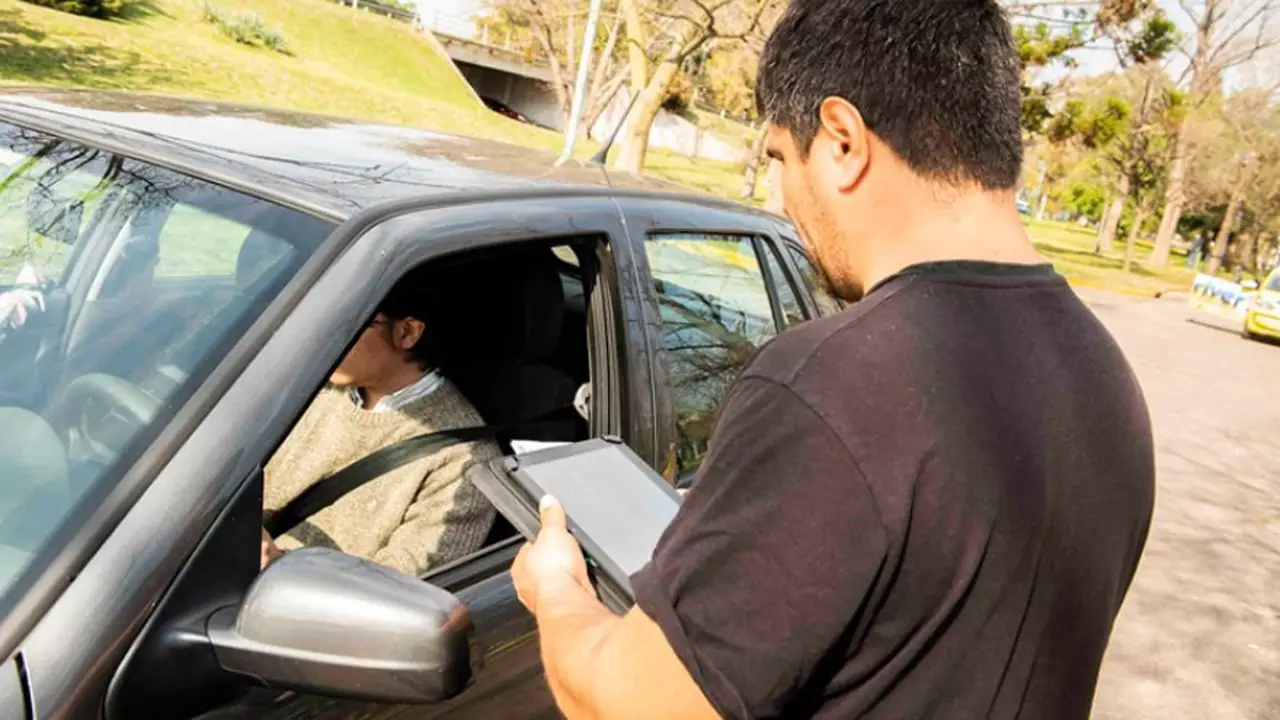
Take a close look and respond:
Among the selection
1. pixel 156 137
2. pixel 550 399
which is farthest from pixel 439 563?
pixel 156 137

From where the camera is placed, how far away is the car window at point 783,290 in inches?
112

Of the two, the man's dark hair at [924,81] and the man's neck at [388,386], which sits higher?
the man's dark hair at [924,81]

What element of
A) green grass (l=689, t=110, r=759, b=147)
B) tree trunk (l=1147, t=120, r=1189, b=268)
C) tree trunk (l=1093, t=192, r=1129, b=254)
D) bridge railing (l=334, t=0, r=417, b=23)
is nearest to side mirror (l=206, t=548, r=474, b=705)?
tree trunk (l=1147, t=120, r=1189, b=268)

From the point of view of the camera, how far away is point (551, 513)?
1386mm

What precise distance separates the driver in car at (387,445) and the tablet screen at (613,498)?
0.49 meters

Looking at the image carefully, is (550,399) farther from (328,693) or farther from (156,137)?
(328,693)

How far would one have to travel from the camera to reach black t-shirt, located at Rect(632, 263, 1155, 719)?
3.15 ft

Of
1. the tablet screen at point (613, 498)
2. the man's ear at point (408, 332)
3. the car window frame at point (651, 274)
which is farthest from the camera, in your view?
the man's ear at point (408, 332)

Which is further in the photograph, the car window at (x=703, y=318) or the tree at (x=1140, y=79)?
the tree at (x=1140, y=79)

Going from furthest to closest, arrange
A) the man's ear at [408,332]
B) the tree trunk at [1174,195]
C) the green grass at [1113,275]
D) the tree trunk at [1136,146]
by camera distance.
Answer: the tree trunk at [1174,195], the tree trunk at [1136,146], the green grass at [1113,275], the man's ear at [408,332]

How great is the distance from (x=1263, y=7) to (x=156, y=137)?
3389cm

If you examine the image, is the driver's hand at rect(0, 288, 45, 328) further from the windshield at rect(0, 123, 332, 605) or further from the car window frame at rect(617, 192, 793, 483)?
the car window frame at rect(617, 192, 793, 483)

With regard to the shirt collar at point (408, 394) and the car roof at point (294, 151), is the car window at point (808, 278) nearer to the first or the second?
the car roof at point (294, 151)

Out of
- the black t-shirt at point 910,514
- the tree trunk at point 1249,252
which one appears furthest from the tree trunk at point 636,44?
the tree trunk at point 1249,252
